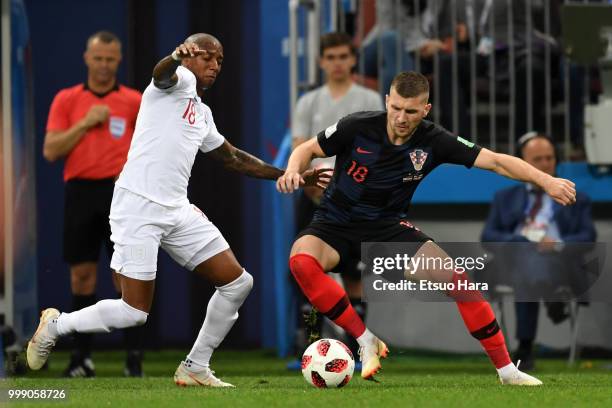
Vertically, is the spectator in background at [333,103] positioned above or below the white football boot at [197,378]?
above

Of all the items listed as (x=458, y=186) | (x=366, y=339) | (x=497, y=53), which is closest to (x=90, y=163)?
(x=366, y=339)

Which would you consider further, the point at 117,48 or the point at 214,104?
the point at 214,104

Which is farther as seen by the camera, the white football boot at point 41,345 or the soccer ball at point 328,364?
the white football boot at point 41,345

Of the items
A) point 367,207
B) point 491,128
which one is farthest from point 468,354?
point 367,207

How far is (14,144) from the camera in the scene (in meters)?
10.1

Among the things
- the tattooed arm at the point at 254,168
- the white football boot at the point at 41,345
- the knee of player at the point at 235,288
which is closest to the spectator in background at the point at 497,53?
the tattooed arm at the point at 254,168

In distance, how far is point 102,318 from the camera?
7.43 metres

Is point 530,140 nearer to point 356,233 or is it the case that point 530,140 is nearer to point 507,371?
point 356,233

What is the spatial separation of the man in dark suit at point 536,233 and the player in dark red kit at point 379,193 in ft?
7.17

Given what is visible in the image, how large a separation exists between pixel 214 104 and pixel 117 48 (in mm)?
2943

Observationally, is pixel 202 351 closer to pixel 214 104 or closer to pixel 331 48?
pixel 331 48

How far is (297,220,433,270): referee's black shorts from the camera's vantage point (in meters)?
7.75

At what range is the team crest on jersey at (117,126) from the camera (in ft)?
31.1

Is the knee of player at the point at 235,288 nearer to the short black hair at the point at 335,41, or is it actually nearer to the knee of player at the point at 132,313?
the knee of player at the point at 132,313
